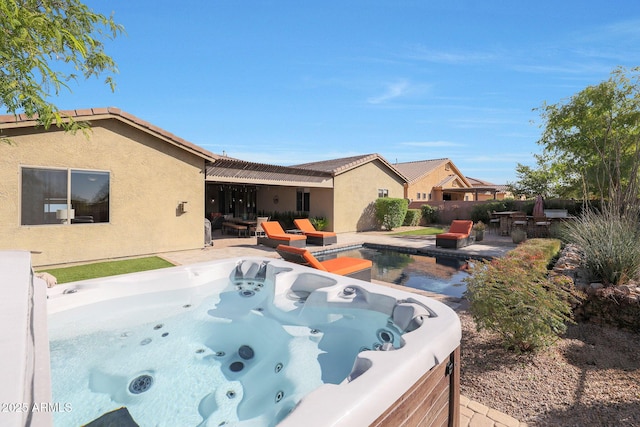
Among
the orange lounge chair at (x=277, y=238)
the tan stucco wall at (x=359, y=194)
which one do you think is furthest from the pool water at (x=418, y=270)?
the tan stucco wall at (x=359, y=194)

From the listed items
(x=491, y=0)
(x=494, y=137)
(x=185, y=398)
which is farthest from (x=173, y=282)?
(x=494, y=137)

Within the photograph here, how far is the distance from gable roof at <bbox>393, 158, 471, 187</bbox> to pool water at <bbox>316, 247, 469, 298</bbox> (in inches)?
735

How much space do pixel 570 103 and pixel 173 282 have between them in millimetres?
21693

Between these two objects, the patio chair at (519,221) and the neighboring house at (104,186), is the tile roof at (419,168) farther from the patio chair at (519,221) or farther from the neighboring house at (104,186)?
the neighboring house at (104,186)

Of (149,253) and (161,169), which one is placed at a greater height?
(161,169)

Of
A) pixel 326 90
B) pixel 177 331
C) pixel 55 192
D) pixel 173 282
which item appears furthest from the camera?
pixel 326 90

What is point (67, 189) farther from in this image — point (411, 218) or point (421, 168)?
point (421, 168)

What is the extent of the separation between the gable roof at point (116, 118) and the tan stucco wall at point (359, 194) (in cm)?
823

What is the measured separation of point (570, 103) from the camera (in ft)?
57.1

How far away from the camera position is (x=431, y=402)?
103 inches

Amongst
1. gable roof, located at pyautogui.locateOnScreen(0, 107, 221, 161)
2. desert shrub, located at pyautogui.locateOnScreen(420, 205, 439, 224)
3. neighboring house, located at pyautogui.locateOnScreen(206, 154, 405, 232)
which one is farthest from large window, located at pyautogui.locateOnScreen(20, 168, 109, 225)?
desert shrub, located at pyautogui.locateOnScreen(420, 205, 439, 224)

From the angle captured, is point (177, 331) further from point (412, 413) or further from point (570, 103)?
point (570, 103)

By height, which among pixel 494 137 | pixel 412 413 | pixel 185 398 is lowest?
pixel 185 398

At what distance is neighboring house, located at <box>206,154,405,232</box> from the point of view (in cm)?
1512
